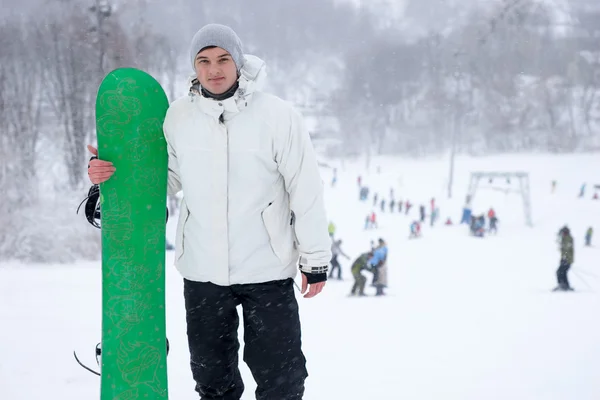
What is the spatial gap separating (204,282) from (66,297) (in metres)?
3.27

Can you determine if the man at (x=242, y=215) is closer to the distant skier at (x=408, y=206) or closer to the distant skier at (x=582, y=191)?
the distant skier at (x=408, y=206)

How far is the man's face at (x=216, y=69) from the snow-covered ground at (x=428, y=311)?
4.43 feet

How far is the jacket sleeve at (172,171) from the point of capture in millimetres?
1173

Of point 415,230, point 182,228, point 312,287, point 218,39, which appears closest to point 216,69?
point 218,39

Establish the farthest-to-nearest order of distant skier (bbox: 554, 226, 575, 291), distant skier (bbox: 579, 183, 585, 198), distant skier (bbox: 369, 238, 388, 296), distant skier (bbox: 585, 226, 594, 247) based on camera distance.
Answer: distant skier (bbox: 579, 183, 585, 198) → distant skier (bbox: 585, 226, 594, 247) → distant skier (bbox: 369, 238, 388, 296) → distant skier (bbox: 554, 226, 575, 291)

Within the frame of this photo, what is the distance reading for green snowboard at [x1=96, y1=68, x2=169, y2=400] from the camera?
120 centimetres

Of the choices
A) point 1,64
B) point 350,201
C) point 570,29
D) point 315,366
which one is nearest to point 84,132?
point 1,64

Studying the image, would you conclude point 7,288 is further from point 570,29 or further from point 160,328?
point 570,29

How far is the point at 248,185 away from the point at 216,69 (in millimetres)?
261

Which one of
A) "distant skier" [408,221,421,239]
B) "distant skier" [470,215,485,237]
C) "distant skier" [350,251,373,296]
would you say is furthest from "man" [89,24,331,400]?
"distant skier" [470,215,485,237]

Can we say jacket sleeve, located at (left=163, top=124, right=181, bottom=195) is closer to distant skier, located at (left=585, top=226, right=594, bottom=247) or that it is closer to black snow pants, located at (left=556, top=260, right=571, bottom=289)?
black snow pants, located at (left=556, top=260, right=571, bottom=289)

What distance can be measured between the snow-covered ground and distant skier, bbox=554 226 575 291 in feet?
0.47

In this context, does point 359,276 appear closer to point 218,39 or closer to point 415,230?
point 415,230

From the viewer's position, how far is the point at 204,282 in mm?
1117
